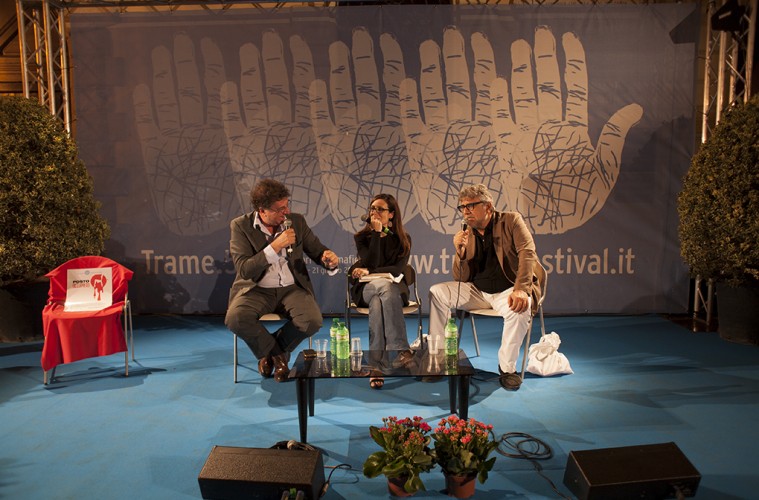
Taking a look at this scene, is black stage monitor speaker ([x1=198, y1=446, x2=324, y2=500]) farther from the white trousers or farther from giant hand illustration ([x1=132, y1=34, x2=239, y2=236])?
giant hand illustration ([x1=132, y1=34, x2=239, y2=236])

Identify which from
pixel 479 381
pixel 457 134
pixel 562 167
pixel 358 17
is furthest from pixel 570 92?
pixel 479 381

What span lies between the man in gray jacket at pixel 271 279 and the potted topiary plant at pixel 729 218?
126 inches

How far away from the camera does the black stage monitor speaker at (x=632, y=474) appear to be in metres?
2.49

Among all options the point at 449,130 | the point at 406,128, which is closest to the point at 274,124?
the point at 406,128

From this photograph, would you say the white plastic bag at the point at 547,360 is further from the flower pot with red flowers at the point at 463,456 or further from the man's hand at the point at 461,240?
the flower pot with red flowers at the point at 463,456

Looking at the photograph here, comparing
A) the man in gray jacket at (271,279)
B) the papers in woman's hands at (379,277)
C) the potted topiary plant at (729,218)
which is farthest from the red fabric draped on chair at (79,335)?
the potted topiary plant at (729,218)

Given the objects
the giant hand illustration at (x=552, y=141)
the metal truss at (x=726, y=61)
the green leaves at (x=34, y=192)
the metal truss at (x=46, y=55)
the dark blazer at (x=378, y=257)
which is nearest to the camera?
the dark blazer at (x=378, y=257)

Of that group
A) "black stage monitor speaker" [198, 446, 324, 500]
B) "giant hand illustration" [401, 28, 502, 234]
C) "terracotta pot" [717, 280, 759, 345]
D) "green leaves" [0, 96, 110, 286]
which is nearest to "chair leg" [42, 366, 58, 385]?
"green leaves" [0, 96, 110, 286]

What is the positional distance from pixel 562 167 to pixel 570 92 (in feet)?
2.43

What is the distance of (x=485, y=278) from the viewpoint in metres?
4.59

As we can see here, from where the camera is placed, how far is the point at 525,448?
3.22 m

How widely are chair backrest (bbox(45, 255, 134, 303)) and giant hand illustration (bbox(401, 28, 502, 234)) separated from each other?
114 inches

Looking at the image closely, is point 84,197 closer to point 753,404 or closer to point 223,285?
point 223,285

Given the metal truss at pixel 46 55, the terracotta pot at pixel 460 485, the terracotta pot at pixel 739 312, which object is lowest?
the terracotta pot at pixel 460 485
